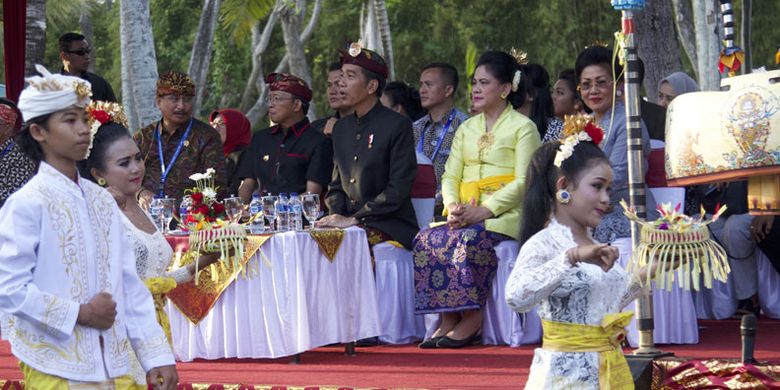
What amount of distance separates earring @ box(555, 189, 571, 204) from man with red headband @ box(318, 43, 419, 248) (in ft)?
10.6

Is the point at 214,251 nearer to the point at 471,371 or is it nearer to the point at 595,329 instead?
the point at 471,371

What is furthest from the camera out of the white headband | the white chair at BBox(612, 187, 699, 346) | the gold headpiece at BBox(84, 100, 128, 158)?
the white chair at BBox(612, 187, 699, 346)

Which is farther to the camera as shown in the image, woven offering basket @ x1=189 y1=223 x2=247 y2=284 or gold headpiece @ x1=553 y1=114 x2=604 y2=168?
woven offering basket @ x1=189 y1=223 x2=247 y2=284

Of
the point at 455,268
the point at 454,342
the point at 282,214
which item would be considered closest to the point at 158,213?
the point at 282,214

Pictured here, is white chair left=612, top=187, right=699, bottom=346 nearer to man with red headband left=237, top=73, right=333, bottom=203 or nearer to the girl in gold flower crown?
man with red headband left=237, top=73, right=333, bottom=203

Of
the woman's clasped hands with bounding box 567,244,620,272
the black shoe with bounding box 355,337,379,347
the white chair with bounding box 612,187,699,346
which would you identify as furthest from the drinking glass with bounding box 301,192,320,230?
the woman's clasped hands with bounding box 567,244,620,272

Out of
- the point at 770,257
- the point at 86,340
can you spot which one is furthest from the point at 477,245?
the point at 86,340

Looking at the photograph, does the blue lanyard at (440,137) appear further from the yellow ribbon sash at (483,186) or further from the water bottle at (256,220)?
the water bottle at (256,220)

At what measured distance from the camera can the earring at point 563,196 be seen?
14.8ft

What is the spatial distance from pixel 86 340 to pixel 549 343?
5.39ft

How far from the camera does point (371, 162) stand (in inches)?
314

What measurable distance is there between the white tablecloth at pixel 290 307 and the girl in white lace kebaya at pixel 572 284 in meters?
2.70

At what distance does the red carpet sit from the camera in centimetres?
629

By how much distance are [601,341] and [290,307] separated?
9.70 ft
